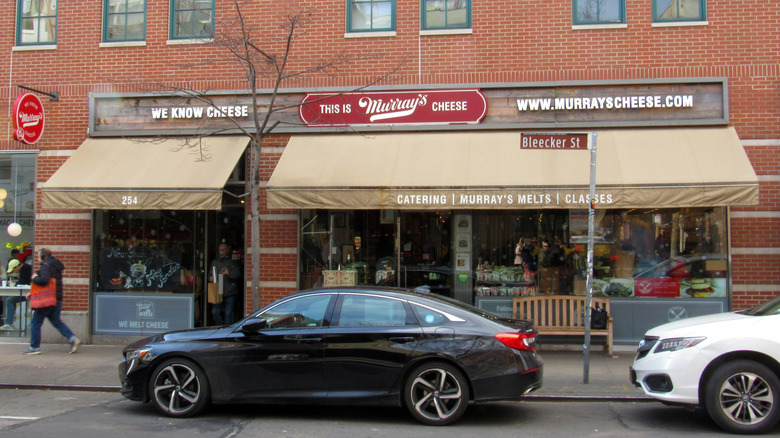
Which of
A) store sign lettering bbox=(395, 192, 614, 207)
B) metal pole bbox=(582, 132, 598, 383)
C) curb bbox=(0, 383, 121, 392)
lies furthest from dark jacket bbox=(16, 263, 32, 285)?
metal pole bbox=(582, 132, 598, 383)

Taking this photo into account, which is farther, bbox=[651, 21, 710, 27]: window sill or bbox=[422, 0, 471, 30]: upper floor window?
bbox=[422, 0, 471, 30]: upper floor window

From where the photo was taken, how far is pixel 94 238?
11.9 meters

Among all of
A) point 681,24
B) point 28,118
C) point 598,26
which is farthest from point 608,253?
point 28,118

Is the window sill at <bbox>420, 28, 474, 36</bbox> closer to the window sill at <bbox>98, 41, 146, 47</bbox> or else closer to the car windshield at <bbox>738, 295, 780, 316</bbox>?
the window sill at <bbox>98, 41, 146, 47</bbox>

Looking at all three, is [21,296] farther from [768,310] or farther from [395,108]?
[768,310]

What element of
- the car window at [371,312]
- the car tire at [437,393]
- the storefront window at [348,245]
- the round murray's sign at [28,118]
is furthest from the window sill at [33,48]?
the car tire at [437,393]

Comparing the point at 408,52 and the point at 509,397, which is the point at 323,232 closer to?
the point at 408,52

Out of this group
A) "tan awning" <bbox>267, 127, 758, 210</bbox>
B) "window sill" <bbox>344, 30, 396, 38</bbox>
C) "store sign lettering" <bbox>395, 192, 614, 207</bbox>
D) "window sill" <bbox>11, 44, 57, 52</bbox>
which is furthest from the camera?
"window sill" <bbox>11, 44, 57, 52</bbox>

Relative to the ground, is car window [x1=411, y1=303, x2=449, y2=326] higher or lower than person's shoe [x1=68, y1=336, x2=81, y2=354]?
higher

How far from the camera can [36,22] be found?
1240cm

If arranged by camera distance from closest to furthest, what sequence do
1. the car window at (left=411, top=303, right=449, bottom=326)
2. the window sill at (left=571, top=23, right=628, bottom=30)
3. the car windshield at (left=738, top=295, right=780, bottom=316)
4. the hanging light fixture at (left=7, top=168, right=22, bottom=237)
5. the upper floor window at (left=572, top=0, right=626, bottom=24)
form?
the car windshield at (left=738, top=295, right=780, bottom=316), the car window at (left=411, top=303, right=449, bottom=326), the window sill at (left=571, top=23, right=628, bottom=30), the upper floor window at (left=572, top=0, right=626, bottom=24), the hanging light fixture at (left=7, top=168, right=22, bottom=237)

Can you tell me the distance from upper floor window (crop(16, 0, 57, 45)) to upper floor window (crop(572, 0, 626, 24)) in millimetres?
9901

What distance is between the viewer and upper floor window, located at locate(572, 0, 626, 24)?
1109cm

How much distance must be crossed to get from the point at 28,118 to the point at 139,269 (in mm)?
3330
